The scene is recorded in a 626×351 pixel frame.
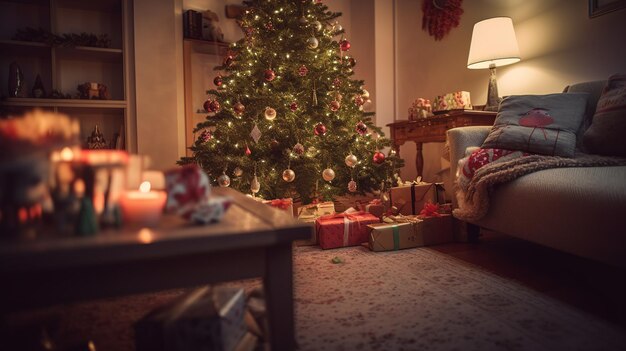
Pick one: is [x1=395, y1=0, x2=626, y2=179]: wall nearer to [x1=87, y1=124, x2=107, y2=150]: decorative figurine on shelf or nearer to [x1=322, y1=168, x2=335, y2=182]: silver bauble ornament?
[x1=322, y1=168, x2=335, y2=182]: silver bauble ornament

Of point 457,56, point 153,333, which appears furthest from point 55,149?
point 457,56

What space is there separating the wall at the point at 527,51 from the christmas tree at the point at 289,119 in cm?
115

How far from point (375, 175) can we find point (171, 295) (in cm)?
155

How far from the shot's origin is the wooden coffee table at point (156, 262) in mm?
606

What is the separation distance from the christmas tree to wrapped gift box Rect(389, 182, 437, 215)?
17cm

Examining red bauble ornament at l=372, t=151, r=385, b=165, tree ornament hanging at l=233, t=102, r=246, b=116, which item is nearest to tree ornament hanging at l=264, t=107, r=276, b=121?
tree ornament hanging at l=233, t=102, r=246, b=116

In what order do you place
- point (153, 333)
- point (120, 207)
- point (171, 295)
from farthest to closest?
point (171, 295) < point (153, 333) < point (120, 207)

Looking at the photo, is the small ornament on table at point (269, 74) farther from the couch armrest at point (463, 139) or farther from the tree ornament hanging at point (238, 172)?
the couch armrest at point (463, 139)

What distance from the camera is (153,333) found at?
2.89ft

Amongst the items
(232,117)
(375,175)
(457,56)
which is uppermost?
(457,56)

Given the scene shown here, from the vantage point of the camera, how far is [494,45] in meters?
2.55

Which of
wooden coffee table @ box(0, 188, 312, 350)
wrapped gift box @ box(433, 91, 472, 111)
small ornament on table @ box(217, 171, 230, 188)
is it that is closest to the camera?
wooden coffee table @ box(0, 188, 312, 350)

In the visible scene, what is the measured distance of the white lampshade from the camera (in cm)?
253

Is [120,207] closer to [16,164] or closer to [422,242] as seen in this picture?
[16,164]
